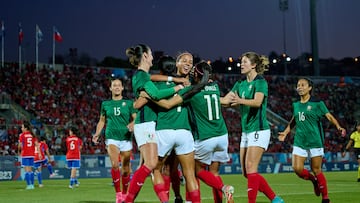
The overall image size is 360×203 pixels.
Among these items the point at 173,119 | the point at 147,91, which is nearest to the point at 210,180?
the point at 173,119

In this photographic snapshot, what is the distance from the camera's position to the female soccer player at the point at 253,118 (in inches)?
439

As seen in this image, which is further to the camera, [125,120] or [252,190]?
[125,120]

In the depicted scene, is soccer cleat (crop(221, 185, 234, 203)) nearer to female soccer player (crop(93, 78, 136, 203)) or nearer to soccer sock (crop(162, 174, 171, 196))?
soccer sock (crop(162, 174, 171, 196))

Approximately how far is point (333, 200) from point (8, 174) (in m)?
21.8

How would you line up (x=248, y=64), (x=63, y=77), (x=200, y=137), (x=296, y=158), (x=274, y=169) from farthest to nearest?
(x=63, y=77)
(x=274, y=169)
(x=296, y=158)
(x=248, y=64)
(x=200, y=137)

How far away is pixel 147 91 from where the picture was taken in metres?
10.1

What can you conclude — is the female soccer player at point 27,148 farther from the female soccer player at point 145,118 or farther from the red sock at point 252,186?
the red sock at point 252,186

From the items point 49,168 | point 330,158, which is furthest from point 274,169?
point 49,168

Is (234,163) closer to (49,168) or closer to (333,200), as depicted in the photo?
(49,168)

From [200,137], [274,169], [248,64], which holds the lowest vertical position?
[274,169]

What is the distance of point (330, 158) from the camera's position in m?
45.2

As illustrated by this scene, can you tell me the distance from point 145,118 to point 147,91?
1.77ft

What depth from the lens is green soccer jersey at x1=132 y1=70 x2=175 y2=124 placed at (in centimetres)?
1000

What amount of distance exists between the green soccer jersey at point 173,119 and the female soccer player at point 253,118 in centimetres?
113
